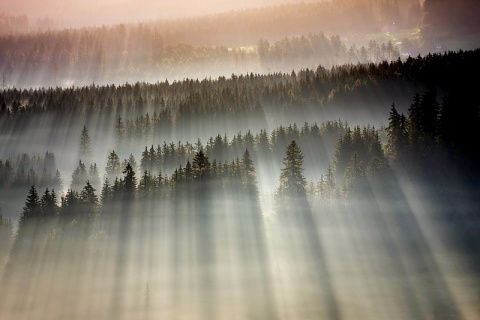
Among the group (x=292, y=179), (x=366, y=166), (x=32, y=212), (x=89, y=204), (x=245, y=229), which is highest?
(x=32, y=212)

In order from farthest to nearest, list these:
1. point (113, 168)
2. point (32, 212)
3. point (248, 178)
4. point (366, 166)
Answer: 1. point (113, 168)
2. point (32, 212)
3. point (366, 166)
4. point (248, 178)

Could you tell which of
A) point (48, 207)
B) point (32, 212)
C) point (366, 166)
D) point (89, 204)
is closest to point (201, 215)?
point (89, 204)

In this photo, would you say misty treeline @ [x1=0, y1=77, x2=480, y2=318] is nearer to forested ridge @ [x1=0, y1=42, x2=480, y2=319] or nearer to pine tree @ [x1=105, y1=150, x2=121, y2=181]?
forested ridge @ [x1=0, y1=42, x2=480, y2=319]

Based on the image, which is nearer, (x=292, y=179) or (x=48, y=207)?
(x=292, y=179)

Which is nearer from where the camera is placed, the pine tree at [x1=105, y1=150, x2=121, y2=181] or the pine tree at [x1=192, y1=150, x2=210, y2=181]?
the pine tree at [x1=192, y1=150, x2=210, y2=181]

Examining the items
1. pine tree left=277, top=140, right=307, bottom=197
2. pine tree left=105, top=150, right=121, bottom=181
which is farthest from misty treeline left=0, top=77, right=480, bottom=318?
pine tree left=105, top=150, right=121, bottom=181

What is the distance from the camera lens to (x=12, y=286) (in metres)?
104

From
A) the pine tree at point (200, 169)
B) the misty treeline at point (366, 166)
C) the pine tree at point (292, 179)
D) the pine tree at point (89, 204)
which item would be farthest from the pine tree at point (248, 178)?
the pine tree at point (89, 204)

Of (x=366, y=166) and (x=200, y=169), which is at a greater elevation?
(x=200, y=169)

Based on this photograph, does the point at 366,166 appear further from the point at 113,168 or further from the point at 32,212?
the point at 113,168

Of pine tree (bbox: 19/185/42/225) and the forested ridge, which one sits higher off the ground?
pine tree (bbox: 19/185/42/225)

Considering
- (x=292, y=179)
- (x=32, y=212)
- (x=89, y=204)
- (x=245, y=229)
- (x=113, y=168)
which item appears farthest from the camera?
(x=113, y=168)

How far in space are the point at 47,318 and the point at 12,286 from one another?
18.3m

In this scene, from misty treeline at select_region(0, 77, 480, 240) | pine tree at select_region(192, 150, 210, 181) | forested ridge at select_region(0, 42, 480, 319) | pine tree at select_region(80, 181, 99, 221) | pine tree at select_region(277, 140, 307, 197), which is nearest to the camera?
forested ridge at select_region(0, 42, 480, 319)
